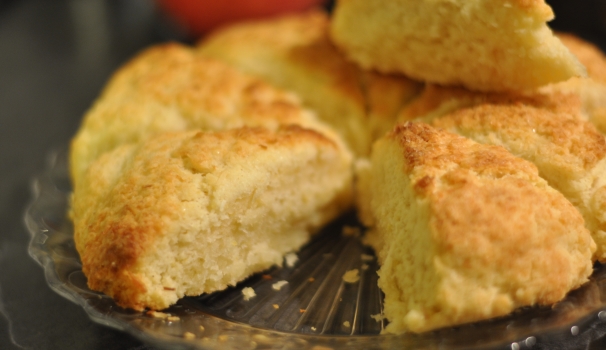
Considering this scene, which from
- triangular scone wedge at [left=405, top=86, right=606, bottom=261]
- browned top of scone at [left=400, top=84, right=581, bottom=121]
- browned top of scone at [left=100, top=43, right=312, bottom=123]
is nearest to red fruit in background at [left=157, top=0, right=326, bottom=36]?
browned top of scone at [left=100, top=43, right=312, bottom=123]

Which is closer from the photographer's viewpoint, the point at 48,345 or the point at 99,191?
the point at 48,345

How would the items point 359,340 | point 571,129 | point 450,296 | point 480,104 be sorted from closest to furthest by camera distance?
point 450,296 < point 359,340 < point 571,129 < point 480,104

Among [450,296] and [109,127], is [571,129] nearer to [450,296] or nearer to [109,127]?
[450,296]

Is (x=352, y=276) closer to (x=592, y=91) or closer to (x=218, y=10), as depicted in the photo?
(x=592, y=91)

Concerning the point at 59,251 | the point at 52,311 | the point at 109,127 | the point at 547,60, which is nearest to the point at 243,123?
the point at 109,127

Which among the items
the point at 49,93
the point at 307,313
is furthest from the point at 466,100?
the point at 49,93

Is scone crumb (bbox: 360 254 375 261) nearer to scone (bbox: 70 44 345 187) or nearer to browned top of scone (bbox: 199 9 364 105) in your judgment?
scone (bbox: 70 44 345 187)
